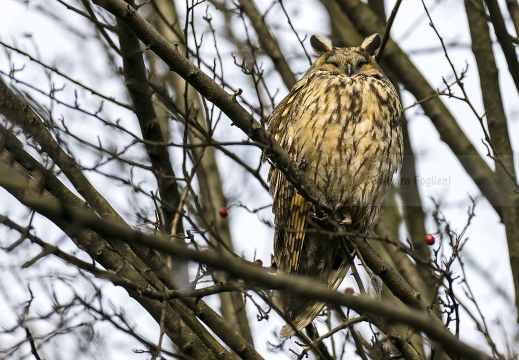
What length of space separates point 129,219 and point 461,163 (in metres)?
2.34

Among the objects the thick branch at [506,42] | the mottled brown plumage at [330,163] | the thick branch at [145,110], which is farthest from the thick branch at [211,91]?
the thick branch at [506,42]

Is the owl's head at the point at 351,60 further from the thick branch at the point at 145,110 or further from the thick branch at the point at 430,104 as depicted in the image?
the thick branch at the point at 145,110

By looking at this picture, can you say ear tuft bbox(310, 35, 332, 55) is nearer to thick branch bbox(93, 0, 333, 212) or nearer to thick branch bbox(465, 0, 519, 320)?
thick branch bbox(465, 0, 519, 320)

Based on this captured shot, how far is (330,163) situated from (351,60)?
1045mm

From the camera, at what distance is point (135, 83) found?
4.41 meters

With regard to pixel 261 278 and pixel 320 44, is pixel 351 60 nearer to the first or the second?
pixel 320 44

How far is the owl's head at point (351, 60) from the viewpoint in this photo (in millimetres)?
4934

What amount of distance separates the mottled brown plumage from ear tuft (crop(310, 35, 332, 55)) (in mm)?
653

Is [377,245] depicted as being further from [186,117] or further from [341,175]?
[186,117]

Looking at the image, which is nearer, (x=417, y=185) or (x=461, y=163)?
(x=461, y=163)

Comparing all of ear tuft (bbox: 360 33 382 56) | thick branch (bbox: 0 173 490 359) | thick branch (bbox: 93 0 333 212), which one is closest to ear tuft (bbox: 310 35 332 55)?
ear tuft (bbox: 360 33 382 56)

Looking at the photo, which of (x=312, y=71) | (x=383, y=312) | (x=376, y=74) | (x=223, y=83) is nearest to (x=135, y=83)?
(x=223, y=83)

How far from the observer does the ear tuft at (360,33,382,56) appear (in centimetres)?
518

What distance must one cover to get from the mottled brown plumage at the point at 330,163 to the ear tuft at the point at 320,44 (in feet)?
2.14
